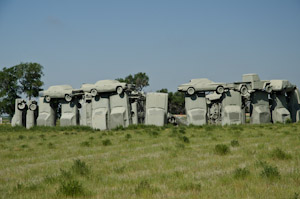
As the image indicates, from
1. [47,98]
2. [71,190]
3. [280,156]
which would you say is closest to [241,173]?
[280,156]

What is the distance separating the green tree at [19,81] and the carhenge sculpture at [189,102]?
65.7 ft

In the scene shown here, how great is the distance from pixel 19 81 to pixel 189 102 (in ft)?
102

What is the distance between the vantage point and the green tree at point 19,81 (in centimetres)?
5206

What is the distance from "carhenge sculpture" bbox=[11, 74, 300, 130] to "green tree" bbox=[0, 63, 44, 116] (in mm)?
20027

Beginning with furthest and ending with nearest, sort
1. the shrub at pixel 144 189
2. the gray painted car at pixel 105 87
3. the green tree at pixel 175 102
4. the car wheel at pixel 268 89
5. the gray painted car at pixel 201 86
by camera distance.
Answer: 1. the green tree at pixel 175 102
2. the car wheel at pixel 268 89
3. the gray painted car at pixel 105 87
4. the gray painted car at pixel 201 86
5. the shrub at pixel 144 189

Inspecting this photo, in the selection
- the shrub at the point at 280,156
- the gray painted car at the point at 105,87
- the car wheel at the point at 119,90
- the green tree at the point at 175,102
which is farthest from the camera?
the green tree at the point at 175,102

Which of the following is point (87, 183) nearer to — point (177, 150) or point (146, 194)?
point (146, 194)

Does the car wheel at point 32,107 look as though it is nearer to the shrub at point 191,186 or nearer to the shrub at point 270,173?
the shrub at point 191,186

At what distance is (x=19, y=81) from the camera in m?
52.7

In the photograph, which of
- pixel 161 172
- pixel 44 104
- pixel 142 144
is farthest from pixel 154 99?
pixel 161 172

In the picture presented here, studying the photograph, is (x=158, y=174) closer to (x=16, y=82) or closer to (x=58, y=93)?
(x=58, y=93)

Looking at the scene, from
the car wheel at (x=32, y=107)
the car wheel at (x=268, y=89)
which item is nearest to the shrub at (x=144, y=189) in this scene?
the car wheel at (x=268, y=89)

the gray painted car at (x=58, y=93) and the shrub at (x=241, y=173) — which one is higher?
the gray painted car at (x=58, y=93)

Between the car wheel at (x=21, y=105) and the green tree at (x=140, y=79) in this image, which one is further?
the green tree at (x=140, y=79)
